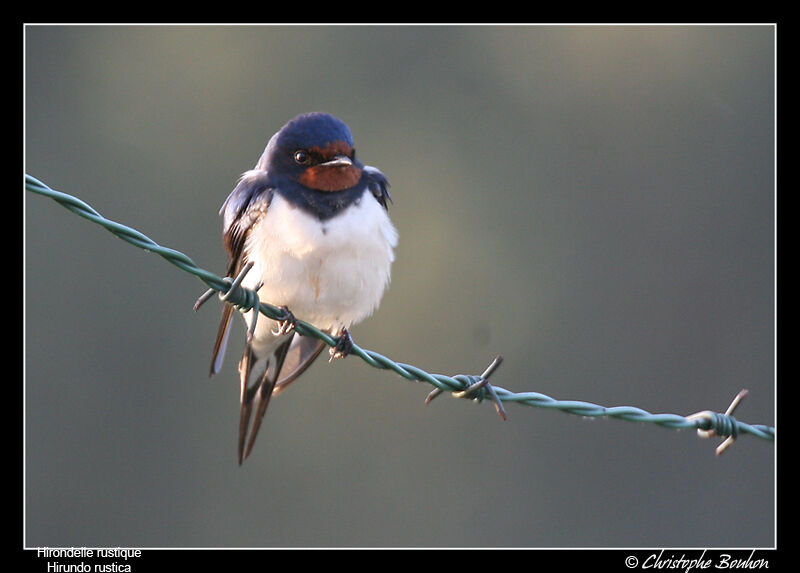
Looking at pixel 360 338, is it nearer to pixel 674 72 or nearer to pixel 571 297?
pixel 571 297

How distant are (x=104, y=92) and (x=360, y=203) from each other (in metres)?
9.94

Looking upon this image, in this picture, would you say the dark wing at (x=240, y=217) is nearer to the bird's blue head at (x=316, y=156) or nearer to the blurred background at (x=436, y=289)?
the bird's blue head at (x=316, y=156)

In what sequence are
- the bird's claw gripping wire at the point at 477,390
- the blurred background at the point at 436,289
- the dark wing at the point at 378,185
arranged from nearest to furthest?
the bird's claw gripping wire at the point at 477,390 < the dark wing at the point at 378,185 < the blurred background at the point at 436,289

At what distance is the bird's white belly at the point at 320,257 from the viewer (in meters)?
3.54

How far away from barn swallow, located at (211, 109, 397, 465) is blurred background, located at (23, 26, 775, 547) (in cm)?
538

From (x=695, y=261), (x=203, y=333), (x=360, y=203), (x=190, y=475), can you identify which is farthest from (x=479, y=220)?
(x=360, y=203)

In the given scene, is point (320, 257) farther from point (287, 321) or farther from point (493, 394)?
point (493, 394)

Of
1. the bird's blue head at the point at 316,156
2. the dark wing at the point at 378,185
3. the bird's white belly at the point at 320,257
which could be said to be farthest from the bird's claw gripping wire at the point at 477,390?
the dark wing at the point at 378,185

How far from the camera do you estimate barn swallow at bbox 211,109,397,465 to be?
355 centimetres

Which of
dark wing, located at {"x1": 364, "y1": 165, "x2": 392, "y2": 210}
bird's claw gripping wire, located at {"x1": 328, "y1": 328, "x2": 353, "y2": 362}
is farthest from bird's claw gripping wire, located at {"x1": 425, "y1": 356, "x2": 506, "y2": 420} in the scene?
dark wing, located at {"x1": 364, "y1": 165, "x2": 392, "y2": 210}

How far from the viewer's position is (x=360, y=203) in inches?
144

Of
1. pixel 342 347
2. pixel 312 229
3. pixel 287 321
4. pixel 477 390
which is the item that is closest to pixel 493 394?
pixel 477 390

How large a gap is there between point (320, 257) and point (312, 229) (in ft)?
0.32

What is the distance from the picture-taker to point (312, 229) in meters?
3.53
